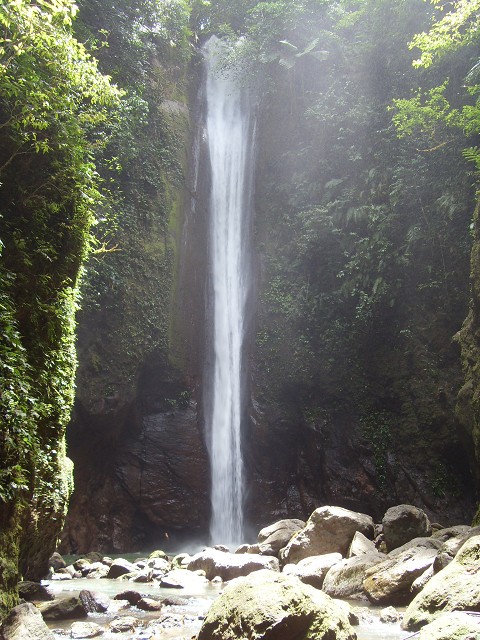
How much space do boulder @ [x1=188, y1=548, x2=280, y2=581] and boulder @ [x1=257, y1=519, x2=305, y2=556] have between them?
4.23ft

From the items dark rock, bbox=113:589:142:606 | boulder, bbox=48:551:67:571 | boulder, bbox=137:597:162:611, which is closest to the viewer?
boulder, bbox=137:597:162:611

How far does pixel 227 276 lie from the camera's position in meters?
18.5

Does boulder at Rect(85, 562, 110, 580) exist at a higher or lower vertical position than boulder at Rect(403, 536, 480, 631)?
lower

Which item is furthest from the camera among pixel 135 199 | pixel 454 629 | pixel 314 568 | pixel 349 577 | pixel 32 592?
pixel 135 199

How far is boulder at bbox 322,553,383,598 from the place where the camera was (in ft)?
23.5

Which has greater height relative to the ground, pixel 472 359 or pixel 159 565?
pixel 472 359

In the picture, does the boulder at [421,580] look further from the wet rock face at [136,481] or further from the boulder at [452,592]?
the wet rock face at [136,481]

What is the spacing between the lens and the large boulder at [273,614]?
396 cm

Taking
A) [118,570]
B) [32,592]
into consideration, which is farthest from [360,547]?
[32,592]

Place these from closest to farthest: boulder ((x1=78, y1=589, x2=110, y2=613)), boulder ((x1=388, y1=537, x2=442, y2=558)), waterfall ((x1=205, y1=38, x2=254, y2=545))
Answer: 1. boulder ((x1=78, y1=589, x2=110, y2=613))
2. boulder ((x1=388, y1=537, x2=442, y2=558))
3. waterfall ((x1=205, y1=38, x2=254, y2=545))

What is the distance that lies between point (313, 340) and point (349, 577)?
10059 millimetres

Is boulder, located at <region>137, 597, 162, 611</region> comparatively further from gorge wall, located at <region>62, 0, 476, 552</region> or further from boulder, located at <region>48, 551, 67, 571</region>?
gorge wall, located at <region>62, 0, 476, 552</region>

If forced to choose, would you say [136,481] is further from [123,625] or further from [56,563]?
[123,625]

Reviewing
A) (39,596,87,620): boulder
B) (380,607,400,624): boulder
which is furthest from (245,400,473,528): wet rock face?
(39,596,87,620): boulder
